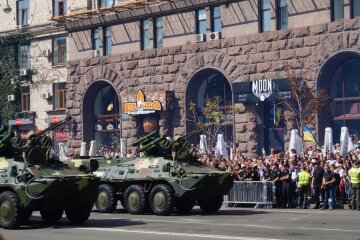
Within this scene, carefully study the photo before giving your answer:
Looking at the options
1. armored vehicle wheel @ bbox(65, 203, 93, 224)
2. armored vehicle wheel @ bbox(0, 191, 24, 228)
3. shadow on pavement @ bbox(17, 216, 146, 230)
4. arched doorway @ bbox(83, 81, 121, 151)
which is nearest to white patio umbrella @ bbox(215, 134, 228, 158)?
arched doorway @ bbox(83, 81, 121, 151)

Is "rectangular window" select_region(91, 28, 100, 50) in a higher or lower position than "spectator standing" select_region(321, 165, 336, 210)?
higher

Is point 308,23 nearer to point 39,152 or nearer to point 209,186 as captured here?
point 209,186

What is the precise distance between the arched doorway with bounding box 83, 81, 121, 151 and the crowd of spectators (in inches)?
774

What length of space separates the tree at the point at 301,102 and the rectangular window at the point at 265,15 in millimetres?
3013

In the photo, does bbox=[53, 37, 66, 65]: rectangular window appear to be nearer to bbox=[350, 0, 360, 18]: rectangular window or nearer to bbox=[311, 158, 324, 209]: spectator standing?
bbox=[350, 0, 360, 18]: rectangular window

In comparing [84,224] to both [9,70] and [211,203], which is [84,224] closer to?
[211,203]

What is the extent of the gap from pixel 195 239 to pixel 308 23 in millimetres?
24194

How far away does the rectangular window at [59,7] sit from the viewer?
56.1 m

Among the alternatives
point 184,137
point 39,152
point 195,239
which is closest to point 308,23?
point 184,137

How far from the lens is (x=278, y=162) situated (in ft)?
109

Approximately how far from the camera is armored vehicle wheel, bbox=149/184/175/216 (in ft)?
90.8

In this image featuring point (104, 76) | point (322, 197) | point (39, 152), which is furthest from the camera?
point (104, 76)

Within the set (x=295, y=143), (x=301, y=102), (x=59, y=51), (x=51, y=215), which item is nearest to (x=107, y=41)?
(x=59, y=51)

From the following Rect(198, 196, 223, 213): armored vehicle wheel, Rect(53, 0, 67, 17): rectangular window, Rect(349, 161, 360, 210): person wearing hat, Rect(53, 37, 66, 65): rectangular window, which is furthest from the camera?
Rect(53, 37, 66, 65): rectangular window
